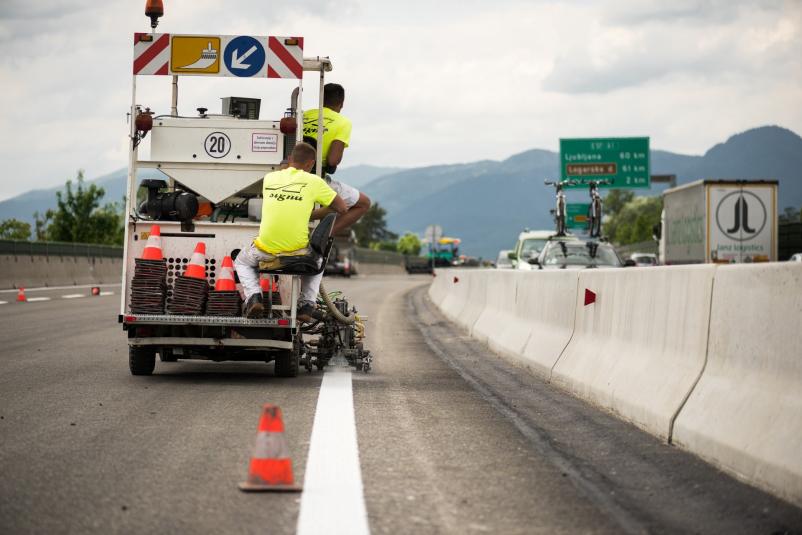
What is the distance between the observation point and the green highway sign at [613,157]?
56.1m

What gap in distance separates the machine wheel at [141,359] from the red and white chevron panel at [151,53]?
108 inches

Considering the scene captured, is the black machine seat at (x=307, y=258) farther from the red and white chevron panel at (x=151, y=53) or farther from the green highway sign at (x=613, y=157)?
the green highway sign at (x=613, y=157)

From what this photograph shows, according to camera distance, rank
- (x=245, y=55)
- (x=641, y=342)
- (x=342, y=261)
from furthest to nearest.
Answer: (x=342, y=261) → (x=245, y=55) → (x=641, y=342)

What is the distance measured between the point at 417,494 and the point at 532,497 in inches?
21.5

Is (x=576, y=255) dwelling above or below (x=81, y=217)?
below

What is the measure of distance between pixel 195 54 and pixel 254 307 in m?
2.89

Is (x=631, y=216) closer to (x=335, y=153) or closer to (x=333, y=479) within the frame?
(x=335, y=153)

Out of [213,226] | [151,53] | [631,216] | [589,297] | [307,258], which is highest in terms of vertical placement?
[631,216]

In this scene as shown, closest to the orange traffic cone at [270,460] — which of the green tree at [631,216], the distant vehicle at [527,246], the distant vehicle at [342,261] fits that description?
the distant vehicle at [527,246]

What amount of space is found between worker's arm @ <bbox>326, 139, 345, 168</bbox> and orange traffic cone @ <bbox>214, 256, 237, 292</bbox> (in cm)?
147

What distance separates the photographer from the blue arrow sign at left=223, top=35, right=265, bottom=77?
11.5 m

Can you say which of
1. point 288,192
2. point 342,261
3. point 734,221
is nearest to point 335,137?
point 288,192

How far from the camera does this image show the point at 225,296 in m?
10.5

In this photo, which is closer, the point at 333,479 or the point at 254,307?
the point at 333,479
